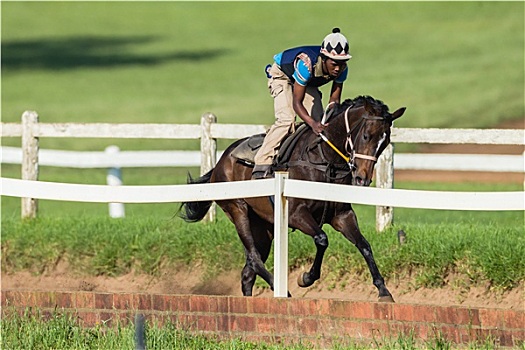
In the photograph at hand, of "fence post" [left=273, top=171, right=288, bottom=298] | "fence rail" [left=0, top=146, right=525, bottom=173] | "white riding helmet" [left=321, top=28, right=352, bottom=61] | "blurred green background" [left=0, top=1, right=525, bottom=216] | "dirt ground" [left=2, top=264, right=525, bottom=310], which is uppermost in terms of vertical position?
"blurred green background" [left=0, top=1, right=525, bottom=216]

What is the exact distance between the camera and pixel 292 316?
9.05 metres

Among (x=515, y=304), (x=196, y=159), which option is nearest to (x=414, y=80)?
(x=196, y=159)

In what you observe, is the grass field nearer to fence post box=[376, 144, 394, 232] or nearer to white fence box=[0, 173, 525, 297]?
fence post box=[376, 144, 394, 232]

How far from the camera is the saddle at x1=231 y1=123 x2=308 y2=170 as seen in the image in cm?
1121

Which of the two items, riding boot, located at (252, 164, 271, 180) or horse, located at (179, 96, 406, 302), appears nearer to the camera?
horse, located at (179, 96, 406, 302)

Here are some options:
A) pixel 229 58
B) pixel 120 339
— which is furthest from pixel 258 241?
pixel 229 58

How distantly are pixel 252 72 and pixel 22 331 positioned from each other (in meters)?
36.7

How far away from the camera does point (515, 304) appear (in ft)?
37.1

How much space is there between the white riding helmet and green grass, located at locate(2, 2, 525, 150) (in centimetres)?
1995

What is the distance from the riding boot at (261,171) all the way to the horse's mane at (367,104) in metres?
0.84

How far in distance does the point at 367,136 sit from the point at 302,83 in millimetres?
901

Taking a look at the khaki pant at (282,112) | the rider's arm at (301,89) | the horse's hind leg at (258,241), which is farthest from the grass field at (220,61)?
the rider's arm at (301,89)

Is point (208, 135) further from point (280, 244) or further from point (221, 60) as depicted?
point (221, 60)

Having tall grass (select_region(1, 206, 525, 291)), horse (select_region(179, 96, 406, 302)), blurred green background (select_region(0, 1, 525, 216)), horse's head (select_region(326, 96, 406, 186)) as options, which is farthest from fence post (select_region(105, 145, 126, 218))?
horse's head (select_region(326, 96, 406, 186))
